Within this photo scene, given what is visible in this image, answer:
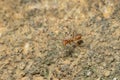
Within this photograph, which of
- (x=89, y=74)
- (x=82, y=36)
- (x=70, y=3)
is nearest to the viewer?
(x=89, y=74)

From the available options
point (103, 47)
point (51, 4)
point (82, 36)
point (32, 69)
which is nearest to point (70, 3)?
point (51, 4)

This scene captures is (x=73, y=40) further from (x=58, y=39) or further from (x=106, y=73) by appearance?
(x=106, y=73)

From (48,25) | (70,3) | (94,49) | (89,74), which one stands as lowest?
(89,74)

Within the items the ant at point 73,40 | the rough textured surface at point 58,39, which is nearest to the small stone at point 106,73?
the rough textured surface at point 58,39

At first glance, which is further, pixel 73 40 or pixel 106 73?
pixel 73 40

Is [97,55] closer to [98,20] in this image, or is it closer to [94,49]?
[94,49]

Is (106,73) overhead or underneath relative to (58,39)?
underneath

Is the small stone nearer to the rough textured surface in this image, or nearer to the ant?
the rough textured surface

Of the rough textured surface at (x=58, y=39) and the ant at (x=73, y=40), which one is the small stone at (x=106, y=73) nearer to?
the rough textured surface at (x=58, y=39)

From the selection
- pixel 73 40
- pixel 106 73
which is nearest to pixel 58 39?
pixel 73 40
